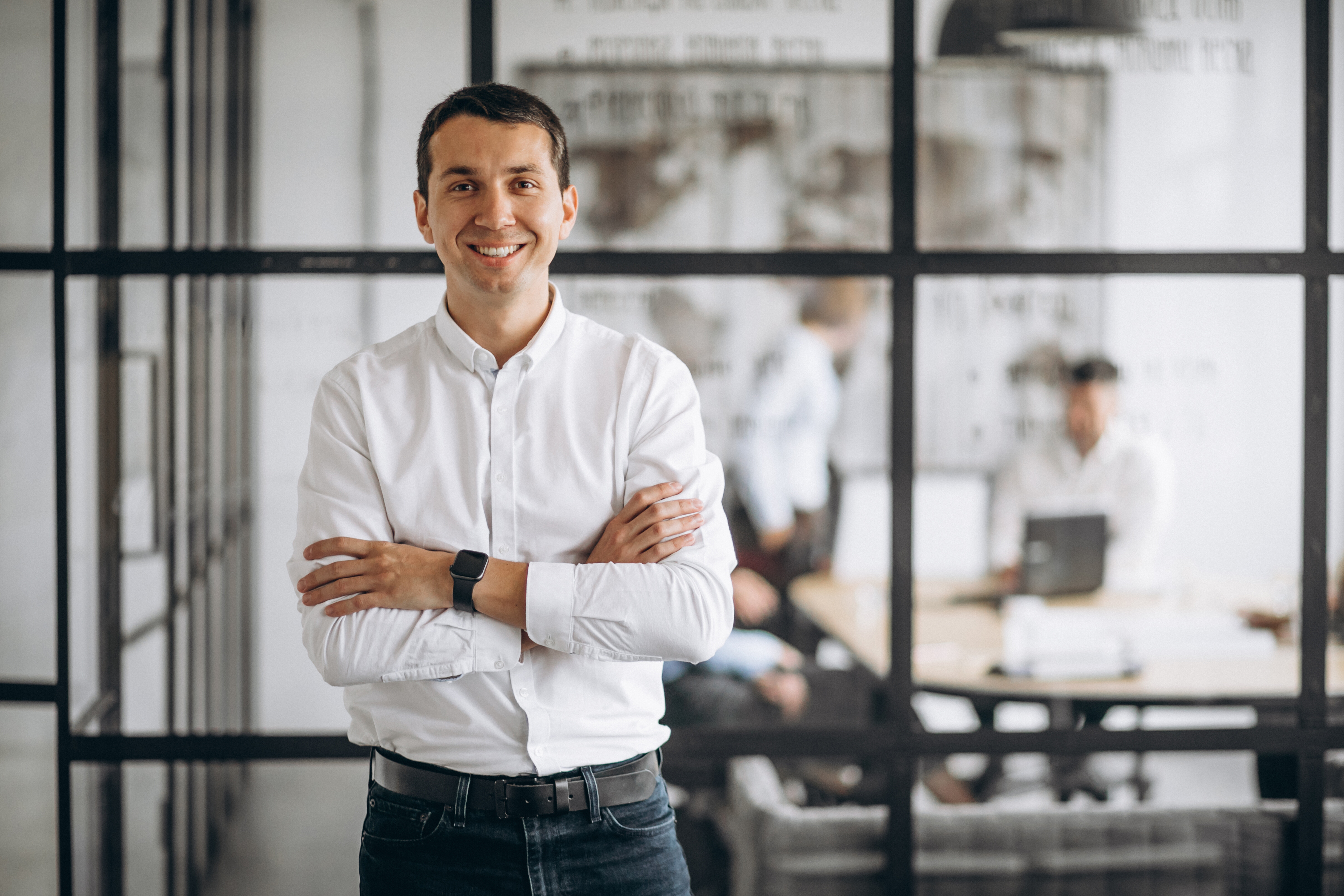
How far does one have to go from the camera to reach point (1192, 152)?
8.56 feet

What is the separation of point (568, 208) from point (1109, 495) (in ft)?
5.80

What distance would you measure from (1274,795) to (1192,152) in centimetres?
176

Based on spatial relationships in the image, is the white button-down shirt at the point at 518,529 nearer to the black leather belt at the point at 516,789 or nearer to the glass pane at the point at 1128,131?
the black leather belt at the point at 516,789

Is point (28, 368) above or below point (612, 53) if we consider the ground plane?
below

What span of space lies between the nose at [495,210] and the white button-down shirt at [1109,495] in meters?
1.65

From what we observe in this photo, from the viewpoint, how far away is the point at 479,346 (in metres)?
1.63

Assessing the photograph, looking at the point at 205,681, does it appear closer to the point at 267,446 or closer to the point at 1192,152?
the point at 267,446

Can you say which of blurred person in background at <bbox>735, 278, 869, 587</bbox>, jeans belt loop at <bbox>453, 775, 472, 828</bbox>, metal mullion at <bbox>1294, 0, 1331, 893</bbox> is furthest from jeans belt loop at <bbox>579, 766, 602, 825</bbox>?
metal mullion at <bbox>1294, 0, 1331, 893</bbox>


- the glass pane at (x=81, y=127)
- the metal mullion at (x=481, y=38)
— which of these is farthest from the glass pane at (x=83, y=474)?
the metal mullion at (x=481, y=38)

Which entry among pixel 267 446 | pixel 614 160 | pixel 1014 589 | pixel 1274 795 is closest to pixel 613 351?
pixel 614 160

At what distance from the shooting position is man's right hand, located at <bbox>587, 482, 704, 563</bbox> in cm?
150

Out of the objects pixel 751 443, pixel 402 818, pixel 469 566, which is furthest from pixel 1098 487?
pixel 402 818

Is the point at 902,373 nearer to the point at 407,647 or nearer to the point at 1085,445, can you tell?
the point at 1085,445

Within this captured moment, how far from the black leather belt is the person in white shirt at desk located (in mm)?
1475
